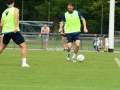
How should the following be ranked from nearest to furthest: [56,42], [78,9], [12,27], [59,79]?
[59,79] → [12,27] → [56,42] → [78,9]

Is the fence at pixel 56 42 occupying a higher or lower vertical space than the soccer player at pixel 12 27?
lower

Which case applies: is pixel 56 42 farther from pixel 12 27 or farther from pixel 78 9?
pixel 12 27

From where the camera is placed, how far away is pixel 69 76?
1250 cm

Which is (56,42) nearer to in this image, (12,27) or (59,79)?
(12,27)

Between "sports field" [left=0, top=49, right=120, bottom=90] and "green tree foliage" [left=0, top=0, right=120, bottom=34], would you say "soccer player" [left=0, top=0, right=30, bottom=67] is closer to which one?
"sports field" [left=0, top=49, right=120, bottom=90]

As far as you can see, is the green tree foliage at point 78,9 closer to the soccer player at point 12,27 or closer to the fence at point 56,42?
the fence at point 56,42

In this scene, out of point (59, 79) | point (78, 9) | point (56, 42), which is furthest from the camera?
point (78, 9)

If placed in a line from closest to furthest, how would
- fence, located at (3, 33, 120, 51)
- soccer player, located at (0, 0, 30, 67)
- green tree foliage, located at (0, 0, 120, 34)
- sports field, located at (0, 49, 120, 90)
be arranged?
sports field, located at (0, 49, 120, 90)
soccer player, located at (0, 0, 30, 67)
fence, located at (3, 33, 120, 51)
green tree foliage, located at (0, 0, 120, 34)

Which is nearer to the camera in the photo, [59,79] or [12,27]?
[59,79]

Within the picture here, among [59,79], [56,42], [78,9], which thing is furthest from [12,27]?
[78,9]

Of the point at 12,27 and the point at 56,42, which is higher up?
the point at 12,27

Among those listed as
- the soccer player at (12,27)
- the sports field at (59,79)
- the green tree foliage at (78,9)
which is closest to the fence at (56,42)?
the green tree foliage at (78,9)

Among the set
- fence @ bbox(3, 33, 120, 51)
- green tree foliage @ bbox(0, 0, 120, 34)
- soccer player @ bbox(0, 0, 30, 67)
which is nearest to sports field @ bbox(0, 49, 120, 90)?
soccer player @ bbox(0, 0, 30, 67)

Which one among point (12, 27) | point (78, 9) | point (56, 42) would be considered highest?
point (78, 9)
